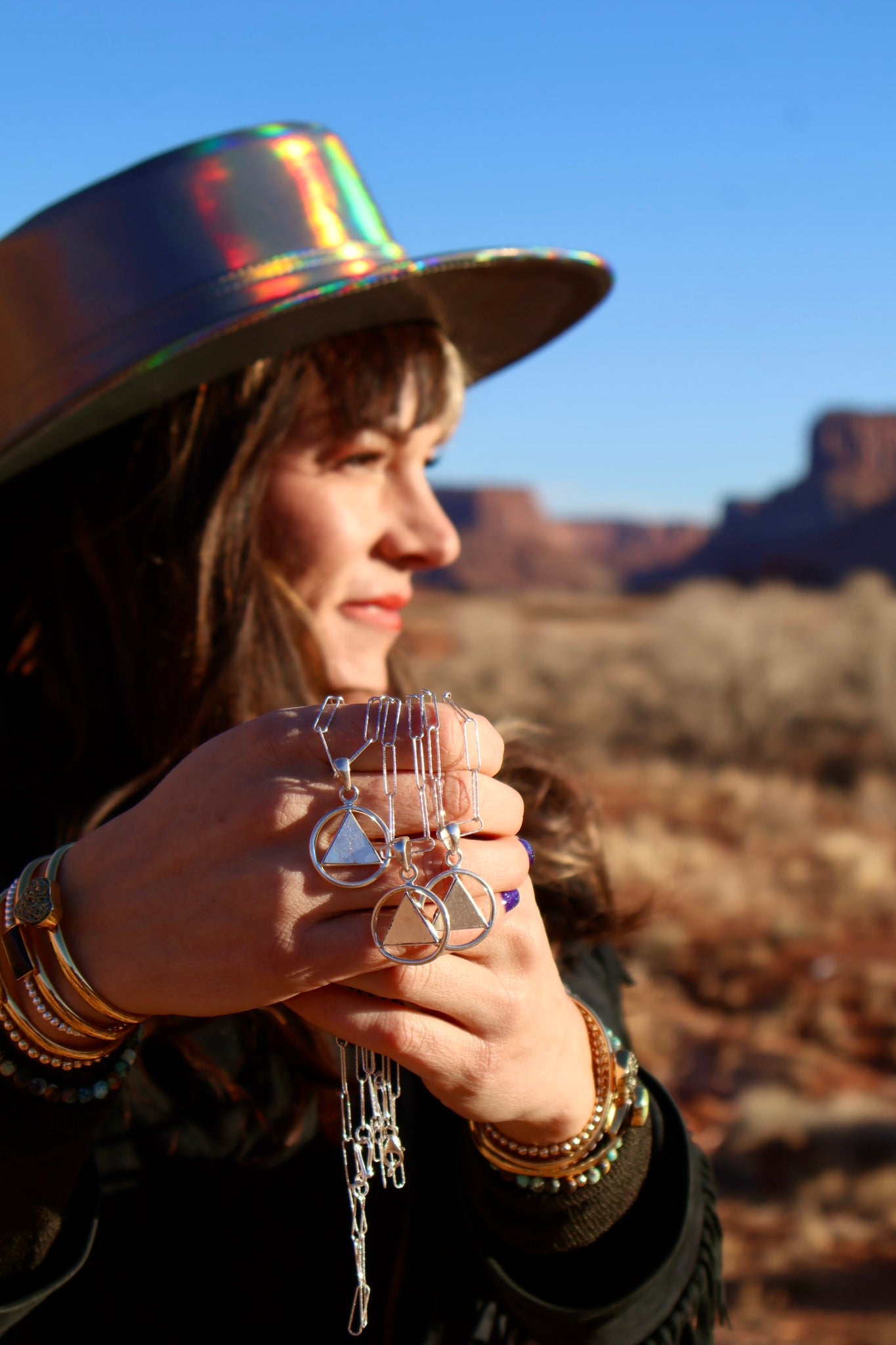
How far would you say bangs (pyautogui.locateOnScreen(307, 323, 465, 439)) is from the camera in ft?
5.76

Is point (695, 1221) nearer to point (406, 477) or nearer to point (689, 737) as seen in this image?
point (406, 477)

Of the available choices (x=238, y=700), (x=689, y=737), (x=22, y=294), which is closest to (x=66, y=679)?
(x=238, y=700)

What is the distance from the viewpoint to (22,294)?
167 cm

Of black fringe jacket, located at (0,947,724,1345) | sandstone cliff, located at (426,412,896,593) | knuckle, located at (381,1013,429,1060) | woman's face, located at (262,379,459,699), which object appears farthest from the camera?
sandstone cliff, located at (426,412,896,593)

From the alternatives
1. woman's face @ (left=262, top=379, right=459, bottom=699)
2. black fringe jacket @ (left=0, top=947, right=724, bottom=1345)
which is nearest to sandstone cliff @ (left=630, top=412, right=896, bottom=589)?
woman's face @ (left=262, top=379, right=459, bottom=699)

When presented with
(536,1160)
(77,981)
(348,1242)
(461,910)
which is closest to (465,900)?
(461,910)

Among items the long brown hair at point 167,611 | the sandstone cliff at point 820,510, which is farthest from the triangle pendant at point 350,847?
the sandstone cliff at point 820,510

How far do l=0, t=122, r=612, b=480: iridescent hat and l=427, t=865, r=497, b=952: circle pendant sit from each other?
3.18ft

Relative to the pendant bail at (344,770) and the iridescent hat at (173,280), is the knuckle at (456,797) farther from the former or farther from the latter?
the iridescent hat at (173,280)

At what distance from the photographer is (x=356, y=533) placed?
1.75m

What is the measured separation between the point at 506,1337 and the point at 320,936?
94 centimetres

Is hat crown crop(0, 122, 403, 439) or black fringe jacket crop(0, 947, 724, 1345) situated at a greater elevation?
hat crown crop(0, 122, 403, 439)

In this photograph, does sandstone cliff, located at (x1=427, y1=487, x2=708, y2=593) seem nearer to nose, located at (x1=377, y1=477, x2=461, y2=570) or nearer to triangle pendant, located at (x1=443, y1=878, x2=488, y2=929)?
nose, located at (x1=377, y1=477, x2=461, y2=570)

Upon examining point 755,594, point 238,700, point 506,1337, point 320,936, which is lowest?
A: point 755,594
